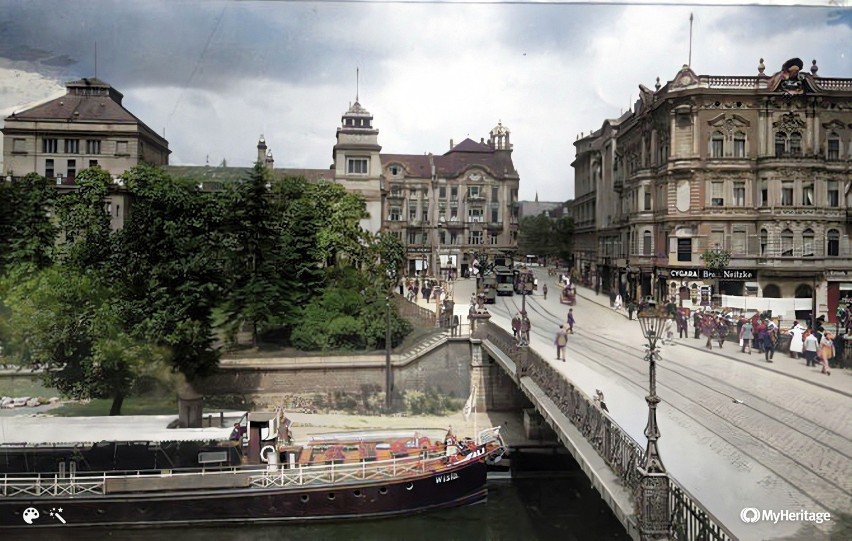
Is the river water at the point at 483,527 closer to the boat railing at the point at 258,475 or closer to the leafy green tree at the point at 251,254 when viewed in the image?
the boat railing at the point at 258,475

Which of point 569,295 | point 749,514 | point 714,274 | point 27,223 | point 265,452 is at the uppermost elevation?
point 27,223

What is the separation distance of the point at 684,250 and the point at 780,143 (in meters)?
0.94

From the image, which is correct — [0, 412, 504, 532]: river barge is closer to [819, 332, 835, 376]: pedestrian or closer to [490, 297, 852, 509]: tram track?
[490, 297, 852, 509]: tram track

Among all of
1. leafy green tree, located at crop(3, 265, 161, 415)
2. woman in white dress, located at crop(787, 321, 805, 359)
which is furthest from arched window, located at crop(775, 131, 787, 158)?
leafy green tree, located at crop(3, 265, 161, 415)

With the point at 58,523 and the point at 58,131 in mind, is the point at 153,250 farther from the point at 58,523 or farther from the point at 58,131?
the point at 58,523

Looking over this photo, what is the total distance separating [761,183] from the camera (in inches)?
202

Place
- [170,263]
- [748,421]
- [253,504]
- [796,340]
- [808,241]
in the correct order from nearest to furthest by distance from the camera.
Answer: [748,421], [796,340], [808,241], [170,263], [253,504]

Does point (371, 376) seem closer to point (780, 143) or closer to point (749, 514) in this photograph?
point (749, 514)

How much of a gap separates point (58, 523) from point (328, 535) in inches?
86.8

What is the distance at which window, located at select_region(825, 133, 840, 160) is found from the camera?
5.10 metres

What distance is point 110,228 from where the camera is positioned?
20.2 feet

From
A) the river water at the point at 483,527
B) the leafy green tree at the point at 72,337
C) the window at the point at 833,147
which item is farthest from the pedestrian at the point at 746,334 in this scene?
the leafy green tree at the point at 72,337

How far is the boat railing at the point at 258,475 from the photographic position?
6.12 m

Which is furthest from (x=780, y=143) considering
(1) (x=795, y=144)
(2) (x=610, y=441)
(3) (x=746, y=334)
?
(2) (x=610, y=441)
